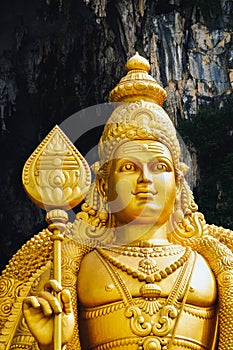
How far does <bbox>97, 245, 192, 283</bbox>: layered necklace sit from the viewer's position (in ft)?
17.8

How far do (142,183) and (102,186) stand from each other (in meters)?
0.36

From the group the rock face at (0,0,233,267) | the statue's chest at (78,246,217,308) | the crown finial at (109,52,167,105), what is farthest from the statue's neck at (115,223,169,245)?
the rock face at (0,0,233,267)

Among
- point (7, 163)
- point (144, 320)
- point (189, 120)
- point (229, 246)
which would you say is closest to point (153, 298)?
point (144, 320)

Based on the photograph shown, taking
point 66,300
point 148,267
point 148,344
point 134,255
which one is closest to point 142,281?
point 148,267

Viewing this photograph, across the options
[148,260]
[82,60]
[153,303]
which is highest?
[82,60]

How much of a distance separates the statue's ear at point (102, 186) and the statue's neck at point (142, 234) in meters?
0.27

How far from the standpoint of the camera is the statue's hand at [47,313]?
450cm

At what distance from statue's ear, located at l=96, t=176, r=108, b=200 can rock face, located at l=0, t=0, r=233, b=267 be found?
6.82m

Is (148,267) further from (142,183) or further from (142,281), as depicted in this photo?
(142,183)

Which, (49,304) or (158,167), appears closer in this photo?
(49,304)

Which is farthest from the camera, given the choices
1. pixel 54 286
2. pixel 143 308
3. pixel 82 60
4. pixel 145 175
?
pixel 82 60

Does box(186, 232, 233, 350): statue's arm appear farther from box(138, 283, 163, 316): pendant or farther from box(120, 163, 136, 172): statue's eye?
box(120, 163, 136, 172): statue's eye

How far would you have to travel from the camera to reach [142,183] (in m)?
5.65

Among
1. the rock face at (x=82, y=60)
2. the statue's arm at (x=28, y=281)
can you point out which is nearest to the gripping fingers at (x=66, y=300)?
the statue's arm at (x=28, y=281)
